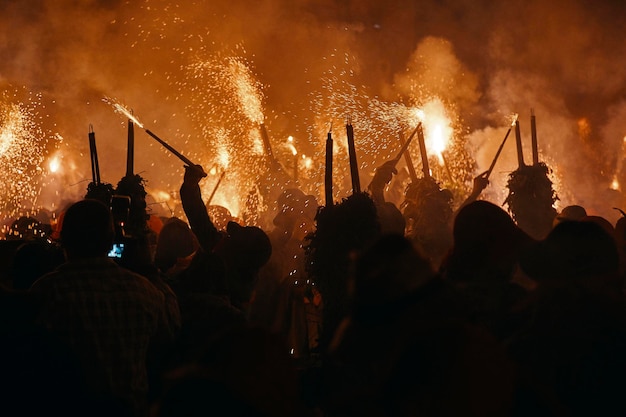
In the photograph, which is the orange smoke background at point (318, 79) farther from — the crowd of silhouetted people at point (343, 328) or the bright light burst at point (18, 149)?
the crowd of silhouetted people at point (343, 328)

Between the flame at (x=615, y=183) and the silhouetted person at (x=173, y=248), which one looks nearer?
the silhouetted person at (x=173, y=248)

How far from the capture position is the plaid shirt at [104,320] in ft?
9.52

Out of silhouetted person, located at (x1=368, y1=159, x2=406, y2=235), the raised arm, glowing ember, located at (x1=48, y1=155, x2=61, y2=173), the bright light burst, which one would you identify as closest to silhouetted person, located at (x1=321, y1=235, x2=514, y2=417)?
the raised arm

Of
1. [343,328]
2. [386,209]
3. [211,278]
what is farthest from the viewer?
[386,209]

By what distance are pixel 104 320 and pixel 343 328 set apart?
106 centimetres

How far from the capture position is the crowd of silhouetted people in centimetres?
188

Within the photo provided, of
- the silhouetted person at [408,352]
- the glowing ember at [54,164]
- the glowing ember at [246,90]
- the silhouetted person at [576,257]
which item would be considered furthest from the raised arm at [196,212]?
the glowing ember at [54,164]

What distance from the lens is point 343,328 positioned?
241 centimetres

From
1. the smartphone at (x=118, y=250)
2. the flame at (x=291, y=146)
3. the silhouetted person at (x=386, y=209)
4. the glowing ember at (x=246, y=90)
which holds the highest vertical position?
the glowing ember at (x=246, y=90)

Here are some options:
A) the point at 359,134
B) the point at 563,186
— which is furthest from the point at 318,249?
the point at 563,186

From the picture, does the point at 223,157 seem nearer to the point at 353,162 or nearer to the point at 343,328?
the point at 353,162

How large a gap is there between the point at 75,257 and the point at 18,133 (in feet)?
46.9

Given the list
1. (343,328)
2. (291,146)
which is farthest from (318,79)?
(343,328)

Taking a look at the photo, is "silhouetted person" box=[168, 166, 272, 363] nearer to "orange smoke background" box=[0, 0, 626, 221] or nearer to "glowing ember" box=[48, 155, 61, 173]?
"orange smoke background" box=[0, 0, 626, 221]
